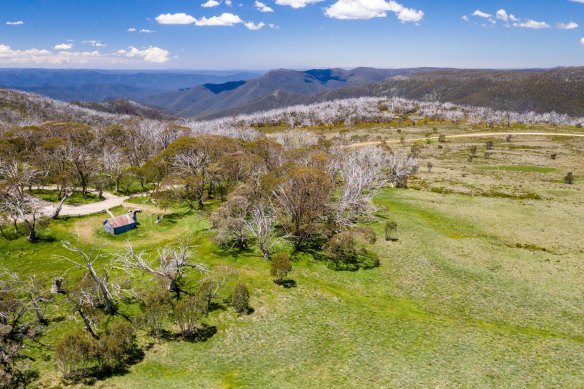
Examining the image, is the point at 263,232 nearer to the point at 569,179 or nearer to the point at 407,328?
the point at 407,328

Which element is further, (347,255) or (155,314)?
(347,255)

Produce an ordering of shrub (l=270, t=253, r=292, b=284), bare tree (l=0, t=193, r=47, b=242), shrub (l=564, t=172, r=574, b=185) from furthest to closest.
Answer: shrub (l=564, t=172, r=574, b=185)
bare tree (l=0, t=193, r=47, b=242)
shrub (l=270, t=253, r=292, b=284)

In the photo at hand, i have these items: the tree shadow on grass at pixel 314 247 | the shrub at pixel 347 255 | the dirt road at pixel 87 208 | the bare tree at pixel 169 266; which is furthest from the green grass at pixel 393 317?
the bare tree at pixel 169 266

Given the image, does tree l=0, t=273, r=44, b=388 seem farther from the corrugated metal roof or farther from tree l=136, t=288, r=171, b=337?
the corrugated metal roof

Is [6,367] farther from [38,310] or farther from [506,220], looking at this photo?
[506,220]

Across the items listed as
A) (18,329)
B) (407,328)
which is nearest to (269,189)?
(407,328)

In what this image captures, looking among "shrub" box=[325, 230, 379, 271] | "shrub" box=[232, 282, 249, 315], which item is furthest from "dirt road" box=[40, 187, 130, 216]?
"shrub" box=[325, 230, 379, 271]
